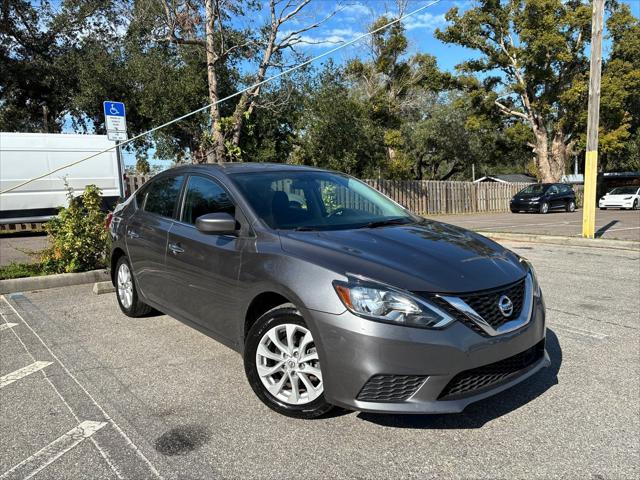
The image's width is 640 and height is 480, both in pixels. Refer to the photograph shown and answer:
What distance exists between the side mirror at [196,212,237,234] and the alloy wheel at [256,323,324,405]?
795 millimetres

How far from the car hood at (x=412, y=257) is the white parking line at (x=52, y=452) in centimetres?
158

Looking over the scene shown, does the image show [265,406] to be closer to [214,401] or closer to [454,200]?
[214,401]

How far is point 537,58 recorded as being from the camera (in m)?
31.0

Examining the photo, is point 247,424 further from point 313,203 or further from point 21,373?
point 21,373

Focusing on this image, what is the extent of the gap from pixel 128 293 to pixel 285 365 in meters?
2.83

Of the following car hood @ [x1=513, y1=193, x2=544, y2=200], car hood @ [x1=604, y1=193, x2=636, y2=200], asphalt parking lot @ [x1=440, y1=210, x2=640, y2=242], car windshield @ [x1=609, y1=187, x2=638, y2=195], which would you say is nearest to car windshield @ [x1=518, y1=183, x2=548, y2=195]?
car hood @ [x1=513, y1=193, x2=544, y2=200]

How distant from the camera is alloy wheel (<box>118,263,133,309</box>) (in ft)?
16.8

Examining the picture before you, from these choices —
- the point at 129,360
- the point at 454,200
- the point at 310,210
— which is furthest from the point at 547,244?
the point at 454,200

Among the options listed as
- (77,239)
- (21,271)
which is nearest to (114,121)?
(77,239)

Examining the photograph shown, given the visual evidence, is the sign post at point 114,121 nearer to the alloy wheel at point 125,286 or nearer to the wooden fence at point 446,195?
the alloy wheel at point 125,286

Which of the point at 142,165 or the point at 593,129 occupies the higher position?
the point at 142,165

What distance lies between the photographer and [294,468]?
2.51 m

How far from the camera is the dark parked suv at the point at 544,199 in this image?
25.1 m

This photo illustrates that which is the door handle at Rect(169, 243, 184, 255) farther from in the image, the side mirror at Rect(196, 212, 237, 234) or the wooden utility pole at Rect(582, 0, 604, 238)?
the wooden utility pole at Rect(582, 0, 604, 238)
